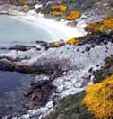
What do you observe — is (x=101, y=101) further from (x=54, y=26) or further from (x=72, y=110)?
(x=54, y=26)

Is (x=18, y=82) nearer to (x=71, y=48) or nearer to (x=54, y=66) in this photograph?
(x=54, y=66)

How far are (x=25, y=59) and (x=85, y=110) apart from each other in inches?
1139

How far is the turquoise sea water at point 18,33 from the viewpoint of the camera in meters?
74.8

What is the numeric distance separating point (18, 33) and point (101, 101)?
4890 centimetres

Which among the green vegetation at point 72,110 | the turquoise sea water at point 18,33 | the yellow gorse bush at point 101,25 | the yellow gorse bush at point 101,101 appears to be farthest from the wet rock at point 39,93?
the yellow gorse bush at point 101,25

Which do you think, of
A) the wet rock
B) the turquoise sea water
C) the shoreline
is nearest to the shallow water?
the turquoise sea water

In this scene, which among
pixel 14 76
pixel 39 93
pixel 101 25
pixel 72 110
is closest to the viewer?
pixel 72 110

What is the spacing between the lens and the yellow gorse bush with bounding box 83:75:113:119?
31359mm

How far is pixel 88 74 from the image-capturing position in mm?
50531

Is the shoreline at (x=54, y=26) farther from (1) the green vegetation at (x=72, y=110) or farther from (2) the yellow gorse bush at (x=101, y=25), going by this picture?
(1) the green vegetation at (x=72, y=110)

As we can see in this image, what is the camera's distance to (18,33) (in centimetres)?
8031

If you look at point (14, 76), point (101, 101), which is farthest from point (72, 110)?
point (14, 76)

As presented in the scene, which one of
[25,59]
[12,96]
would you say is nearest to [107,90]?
[12,96]

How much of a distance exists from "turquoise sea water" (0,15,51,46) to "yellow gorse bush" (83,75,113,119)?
38.8 meters
